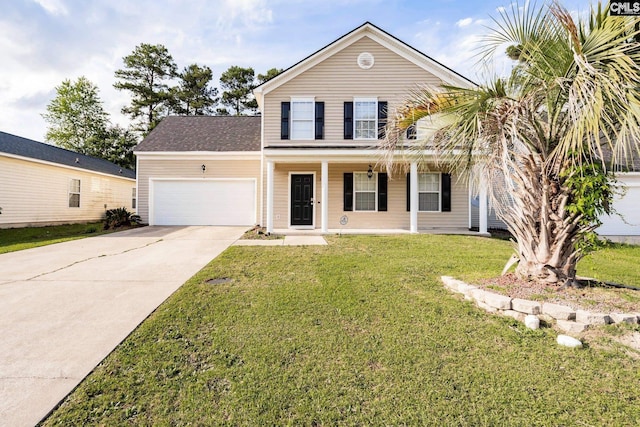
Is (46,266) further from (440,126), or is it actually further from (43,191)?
(43,191)

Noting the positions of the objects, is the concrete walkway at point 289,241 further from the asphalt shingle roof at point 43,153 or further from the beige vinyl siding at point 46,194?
the asphalt shingle roof at point 43,153

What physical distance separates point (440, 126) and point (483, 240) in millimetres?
6110

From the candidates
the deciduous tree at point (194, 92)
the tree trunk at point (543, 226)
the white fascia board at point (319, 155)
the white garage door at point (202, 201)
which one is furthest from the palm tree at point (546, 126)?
the deciduous tree at point (194, 92)

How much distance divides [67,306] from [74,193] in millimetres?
14700

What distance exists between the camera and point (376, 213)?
1144 cm

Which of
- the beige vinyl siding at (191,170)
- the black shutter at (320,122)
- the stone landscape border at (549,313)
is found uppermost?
the black shutter at (320,122)

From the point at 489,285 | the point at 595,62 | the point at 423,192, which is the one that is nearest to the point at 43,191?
the point at 423,192

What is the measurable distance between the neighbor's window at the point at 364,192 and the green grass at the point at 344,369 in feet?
24.2

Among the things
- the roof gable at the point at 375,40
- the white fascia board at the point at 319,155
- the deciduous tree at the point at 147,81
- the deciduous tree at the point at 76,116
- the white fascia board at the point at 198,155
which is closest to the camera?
the white fascia board at the point at 319,155

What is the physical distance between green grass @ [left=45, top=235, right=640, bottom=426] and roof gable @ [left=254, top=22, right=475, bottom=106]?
914 centimetres

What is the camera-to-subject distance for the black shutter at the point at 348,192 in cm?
1142

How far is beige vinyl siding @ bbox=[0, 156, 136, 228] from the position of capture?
469 inches

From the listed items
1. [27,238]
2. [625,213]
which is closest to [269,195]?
[27,238]

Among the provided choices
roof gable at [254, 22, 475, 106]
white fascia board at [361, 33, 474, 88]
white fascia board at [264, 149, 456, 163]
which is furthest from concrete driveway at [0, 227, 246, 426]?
white fascia board at [361, 33, 474, 88]
